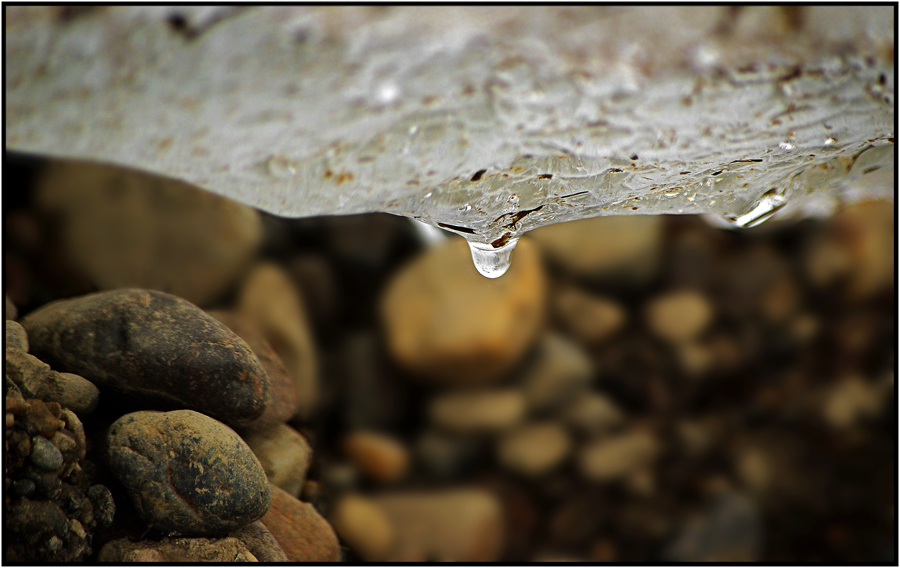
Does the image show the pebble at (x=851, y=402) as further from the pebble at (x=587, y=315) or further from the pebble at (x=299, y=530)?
the pebble at (x=299, y=530)

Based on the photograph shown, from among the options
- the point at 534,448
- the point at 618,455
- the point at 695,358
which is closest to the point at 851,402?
the point at 695,358

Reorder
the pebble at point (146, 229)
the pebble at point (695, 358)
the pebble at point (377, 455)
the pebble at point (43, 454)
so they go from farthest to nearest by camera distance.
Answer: the pebble at point (695, 358), the pebble at point (377, 455), the pebble at point (146, 229), the pebble at point (43, 454)

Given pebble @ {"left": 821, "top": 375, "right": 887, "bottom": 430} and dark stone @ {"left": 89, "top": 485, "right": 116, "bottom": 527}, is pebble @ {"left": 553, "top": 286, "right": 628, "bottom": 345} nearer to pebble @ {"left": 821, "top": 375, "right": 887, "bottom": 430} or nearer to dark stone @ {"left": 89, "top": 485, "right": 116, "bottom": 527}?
pebble @ {"left": 821, "top": 375, "right": 887, "bottom": 430}

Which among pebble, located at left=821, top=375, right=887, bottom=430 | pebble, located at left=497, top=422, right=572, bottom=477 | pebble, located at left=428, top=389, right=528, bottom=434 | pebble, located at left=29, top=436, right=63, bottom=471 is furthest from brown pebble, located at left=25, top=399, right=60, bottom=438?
pebble, located at left=821, top=375, right=887, bottom=430

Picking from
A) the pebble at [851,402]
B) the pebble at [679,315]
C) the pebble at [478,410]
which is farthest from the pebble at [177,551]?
the pebble at [851,402]

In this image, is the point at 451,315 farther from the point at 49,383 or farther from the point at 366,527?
the point at 49,383

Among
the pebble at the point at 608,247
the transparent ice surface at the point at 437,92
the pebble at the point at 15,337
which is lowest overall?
the pebble at the point at 608,247
